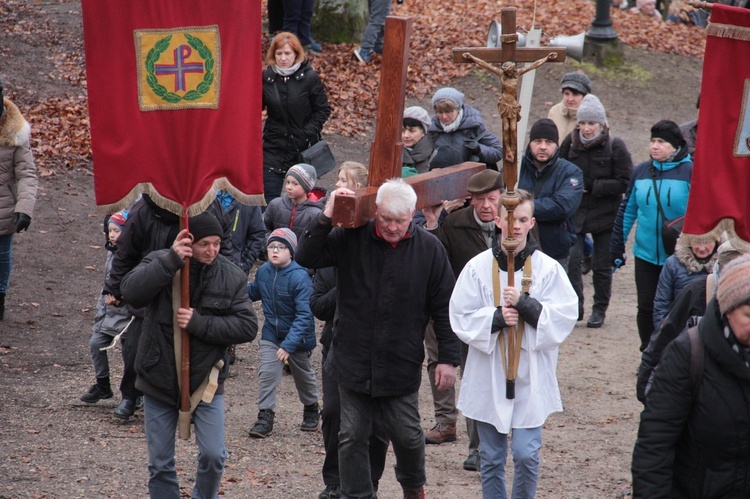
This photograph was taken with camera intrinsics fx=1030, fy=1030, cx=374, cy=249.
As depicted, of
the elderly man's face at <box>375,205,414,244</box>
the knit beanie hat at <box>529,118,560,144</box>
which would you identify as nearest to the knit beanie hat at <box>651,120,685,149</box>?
the knit beanie hat at <box>529,118,560,144</box>

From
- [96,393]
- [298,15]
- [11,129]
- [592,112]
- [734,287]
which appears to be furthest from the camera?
[298,15]

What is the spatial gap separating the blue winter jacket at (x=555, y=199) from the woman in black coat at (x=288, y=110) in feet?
10.0

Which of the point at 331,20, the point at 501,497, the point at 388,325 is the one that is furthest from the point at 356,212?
the point at 331,20

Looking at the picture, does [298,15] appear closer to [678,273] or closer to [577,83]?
[577,83]

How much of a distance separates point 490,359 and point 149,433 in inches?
79.3

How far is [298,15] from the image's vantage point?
1777 cm

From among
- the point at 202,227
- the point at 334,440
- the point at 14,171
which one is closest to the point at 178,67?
the point at 202,227

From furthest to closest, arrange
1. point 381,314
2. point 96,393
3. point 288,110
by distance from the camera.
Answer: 1. point 288,110
2. point 96,393
3. point 381,314

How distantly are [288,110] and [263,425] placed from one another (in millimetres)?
4715

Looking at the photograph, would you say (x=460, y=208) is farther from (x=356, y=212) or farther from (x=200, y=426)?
(x=200, y=426)

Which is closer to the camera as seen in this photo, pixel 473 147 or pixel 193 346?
pixel 193 346

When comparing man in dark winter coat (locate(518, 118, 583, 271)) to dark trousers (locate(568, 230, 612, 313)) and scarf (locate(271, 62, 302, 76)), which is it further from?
scarf (locate(271, 62, 302, 76))

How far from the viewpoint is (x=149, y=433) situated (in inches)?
232

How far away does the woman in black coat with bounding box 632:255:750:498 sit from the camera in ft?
13.5
